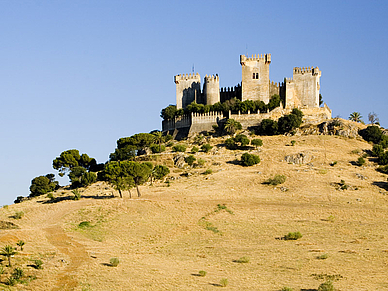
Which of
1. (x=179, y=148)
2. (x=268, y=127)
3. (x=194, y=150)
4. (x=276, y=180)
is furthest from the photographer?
(x=268, y=127)

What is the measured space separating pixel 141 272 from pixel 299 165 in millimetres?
39982

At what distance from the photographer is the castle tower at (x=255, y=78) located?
90875 millimetres

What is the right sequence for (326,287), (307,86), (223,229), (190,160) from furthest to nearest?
(307,86)
(190,160)
(223,229)
(326,287)

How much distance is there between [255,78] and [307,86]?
8288mm

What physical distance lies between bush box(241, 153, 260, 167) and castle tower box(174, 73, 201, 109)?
2532 centimetres

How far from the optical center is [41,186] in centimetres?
7594

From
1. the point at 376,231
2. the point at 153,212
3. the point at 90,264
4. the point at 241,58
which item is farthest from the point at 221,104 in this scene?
the point at 90,264

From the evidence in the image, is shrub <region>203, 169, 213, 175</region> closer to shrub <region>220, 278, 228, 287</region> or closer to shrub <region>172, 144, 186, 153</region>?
shrub <region>172, 144, 186, 153</region>

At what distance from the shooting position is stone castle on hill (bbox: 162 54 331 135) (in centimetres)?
8838

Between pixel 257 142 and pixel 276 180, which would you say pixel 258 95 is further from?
pixel 276 180

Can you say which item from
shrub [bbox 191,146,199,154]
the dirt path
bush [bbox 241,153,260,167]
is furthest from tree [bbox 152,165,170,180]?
the dirt path

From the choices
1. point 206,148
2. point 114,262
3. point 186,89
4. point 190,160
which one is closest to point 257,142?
point 206,148

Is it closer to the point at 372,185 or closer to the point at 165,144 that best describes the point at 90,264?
the point at 372,185

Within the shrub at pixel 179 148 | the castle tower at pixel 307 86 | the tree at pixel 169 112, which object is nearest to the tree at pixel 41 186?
the shrub at pixel 179 148
